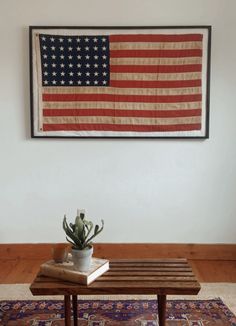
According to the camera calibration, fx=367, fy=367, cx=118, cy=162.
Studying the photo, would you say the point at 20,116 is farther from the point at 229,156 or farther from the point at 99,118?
the point at 229,156

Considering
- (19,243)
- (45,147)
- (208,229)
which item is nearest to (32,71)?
(45,147)

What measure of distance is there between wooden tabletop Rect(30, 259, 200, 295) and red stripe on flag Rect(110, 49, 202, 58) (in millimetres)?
1764

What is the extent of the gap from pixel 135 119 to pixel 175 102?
36cm

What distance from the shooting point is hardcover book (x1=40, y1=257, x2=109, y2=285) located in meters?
1.73

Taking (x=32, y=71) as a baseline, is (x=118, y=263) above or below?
below

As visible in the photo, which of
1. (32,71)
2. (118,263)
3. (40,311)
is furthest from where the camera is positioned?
(32,71)

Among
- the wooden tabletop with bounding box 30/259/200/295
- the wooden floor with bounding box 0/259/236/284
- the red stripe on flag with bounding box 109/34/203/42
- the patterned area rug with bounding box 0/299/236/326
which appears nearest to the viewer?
the wooden tabletop with bounding box 30/259/200/295

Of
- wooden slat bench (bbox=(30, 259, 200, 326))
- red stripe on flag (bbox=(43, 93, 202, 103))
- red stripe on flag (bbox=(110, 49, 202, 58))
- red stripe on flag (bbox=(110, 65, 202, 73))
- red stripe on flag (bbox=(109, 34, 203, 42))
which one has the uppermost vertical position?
red stripe on flag (bbox=(109, 34, 203, 42))

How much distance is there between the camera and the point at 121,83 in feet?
9.91

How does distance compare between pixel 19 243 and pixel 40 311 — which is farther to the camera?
pixel 19 243

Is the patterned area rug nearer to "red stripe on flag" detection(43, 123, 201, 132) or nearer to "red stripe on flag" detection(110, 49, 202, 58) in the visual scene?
"red stripe on flag" detection(43, 123, 201, 132)

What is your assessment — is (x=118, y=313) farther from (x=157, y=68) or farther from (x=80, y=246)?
(x=157, y=68)

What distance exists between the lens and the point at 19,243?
10.5ft

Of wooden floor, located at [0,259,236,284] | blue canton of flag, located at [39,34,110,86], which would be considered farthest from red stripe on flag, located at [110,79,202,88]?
wooden floor, located at [0,259,236,284]
